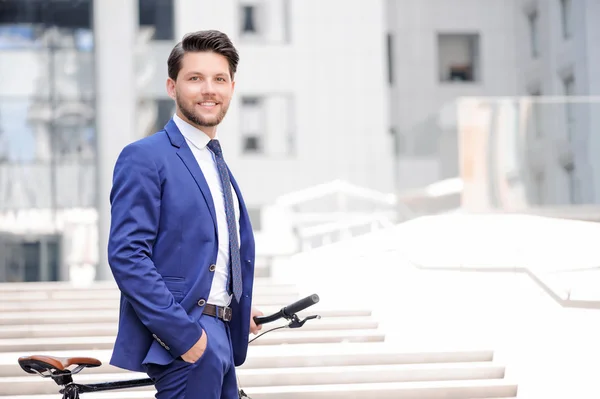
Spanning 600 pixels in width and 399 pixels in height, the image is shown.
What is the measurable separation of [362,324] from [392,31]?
33.4 feet

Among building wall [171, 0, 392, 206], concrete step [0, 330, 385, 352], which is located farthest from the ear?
building wall [171, 0, 392, 206]

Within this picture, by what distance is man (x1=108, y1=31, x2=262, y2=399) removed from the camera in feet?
7.31

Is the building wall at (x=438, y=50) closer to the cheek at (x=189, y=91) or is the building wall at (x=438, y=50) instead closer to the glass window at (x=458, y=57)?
the glass window at (x=458, y=57)

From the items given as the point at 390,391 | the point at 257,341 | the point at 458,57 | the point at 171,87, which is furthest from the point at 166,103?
the point at 171,87

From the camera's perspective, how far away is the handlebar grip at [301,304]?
8.36 ft

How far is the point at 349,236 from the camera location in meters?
12.9

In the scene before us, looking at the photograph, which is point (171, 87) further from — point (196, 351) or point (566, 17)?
point (566, 17)

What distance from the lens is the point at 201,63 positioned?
240cm

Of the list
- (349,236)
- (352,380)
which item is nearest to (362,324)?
(352,380)

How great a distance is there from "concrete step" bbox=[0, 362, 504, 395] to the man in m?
3.73

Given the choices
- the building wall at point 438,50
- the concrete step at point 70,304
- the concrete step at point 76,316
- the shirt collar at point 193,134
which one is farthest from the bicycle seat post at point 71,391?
the building wall at point 438,50

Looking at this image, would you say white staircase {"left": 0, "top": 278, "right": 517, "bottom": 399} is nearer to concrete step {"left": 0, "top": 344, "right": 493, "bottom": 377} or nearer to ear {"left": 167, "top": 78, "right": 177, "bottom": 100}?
concrete step {"left": 0, "top": 344, "right": 493, "bottom": 377}

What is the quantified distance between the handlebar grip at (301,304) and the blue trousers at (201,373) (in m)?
0.29

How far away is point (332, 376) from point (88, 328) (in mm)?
2132
